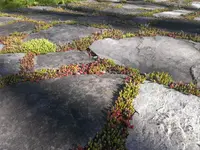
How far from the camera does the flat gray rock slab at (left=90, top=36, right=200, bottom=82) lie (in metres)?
7.77

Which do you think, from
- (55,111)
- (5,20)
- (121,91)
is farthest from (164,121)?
(5,20)

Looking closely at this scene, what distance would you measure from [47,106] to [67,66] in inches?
87.2

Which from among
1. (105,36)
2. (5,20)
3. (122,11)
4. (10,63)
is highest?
(122,11)

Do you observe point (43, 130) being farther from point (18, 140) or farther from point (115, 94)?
point (115, 94)

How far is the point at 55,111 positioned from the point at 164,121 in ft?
7.40

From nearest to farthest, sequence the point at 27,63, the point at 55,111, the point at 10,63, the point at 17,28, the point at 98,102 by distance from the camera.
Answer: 1. the point at 55,111
2. the point at 98,102
3. the point at 27,63
4. the point at 10,63
5. the point at 17,28

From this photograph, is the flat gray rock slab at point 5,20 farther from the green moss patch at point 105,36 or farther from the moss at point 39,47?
the green moss patch at point 105,36

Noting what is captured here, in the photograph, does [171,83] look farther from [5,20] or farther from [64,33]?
[5,20]

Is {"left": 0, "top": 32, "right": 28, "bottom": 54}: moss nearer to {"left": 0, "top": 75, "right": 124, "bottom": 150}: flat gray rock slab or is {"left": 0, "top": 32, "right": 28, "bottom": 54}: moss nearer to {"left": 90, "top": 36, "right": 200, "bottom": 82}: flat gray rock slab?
{"left": 90, "top": 36, "right": 200, "bottom": 82}: flat gray rock slab

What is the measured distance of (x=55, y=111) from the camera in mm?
5547

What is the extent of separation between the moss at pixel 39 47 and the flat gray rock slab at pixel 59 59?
1.04 ft

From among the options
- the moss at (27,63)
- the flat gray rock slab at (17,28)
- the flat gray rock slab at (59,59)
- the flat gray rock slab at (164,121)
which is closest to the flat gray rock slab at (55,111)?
the flat gray rock slab at (164,121)

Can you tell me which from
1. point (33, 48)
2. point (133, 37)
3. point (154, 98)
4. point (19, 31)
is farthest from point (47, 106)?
point (19, 31)

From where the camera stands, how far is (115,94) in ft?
20.3
